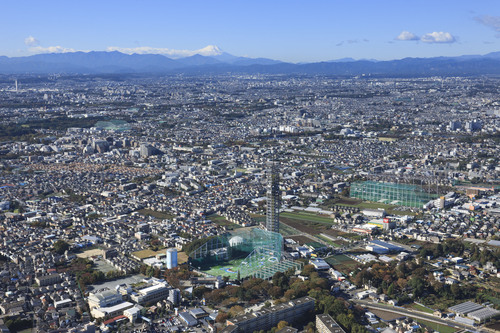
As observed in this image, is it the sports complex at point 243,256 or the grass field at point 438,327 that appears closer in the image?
the grass field at point 438,327

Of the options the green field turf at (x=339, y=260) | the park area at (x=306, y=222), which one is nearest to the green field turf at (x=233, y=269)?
the green field turf at (x=339, y=260)

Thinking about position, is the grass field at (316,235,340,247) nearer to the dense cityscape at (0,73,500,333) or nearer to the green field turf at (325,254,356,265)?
the dense cityscape at (0,73,500,333)

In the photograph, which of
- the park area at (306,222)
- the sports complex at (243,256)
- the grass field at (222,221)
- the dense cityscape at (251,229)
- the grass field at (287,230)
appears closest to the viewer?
the dense cityscape at (251,229)

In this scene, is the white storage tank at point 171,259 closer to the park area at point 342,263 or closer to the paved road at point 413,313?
the park area at point 342,263

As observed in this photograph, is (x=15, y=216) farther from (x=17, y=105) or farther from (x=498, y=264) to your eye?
(x=17, y=105)

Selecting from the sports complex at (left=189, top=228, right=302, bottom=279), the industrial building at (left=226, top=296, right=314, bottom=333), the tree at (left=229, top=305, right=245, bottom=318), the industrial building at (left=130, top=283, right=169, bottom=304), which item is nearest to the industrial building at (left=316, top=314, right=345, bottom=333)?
the industrial building at (left=226, top=296, right=314, bottom=333)

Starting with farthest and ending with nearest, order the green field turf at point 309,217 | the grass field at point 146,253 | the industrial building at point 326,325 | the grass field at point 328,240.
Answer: the green field turf at point 309,217, the grass field at point 328,240, the grass field at point 146,253, the industrial building at point 326,325

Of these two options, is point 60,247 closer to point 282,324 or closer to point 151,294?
point 151,294
